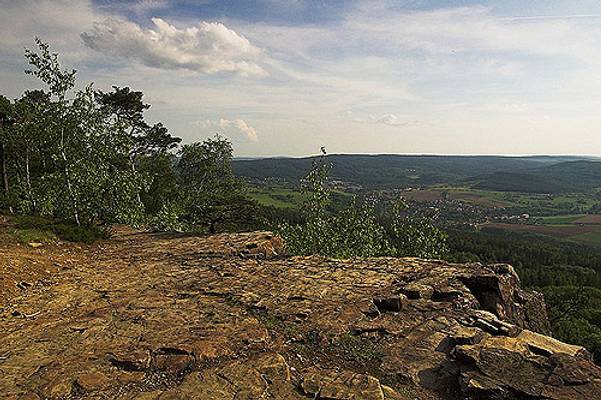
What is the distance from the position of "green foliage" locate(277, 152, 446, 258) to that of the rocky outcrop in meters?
9.21

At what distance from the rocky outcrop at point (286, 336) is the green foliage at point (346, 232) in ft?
30.2

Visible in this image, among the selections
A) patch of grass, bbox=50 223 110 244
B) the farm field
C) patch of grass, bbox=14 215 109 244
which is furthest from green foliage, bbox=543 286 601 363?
the farm field

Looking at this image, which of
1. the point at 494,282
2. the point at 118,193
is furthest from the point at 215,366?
the point at 118,193

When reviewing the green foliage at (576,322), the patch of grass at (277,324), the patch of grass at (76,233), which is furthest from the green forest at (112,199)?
the green foliage at (576,322)

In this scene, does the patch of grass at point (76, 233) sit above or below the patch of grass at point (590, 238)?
above

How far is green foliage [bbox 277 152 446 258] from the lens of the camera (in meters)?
24.5

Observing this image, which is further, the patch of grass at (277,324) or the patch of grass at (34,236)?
the patch of grass at (34,236)

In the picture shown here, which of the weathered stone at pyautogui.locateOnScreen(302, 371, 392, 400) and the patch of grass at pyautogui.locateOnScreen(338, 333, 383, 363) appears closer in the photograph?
the weathered stone at pyautogui.locateOnScreen(302, 371, 392, 400)

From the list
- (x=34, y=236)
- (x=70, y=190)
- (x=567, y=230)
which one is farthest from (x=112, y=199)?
(x=567, y=230)

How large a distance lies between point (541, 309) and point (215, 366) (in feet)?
37.7

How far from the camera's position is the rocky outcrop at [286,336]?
25.1 ft

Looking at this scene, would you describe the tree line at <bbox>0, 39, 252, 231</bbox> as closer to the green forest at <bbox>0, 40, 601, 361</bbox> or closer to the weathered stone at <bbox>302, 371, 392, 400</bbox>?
the green forest at <bbox>0, 40, 601, 361</bbox>

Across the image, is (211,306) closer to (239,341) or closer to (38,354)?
(239,341)

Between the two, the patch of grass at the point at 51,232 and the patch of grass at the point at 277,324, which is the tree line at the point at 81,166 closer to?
the patch of grass at the point at 51,232
